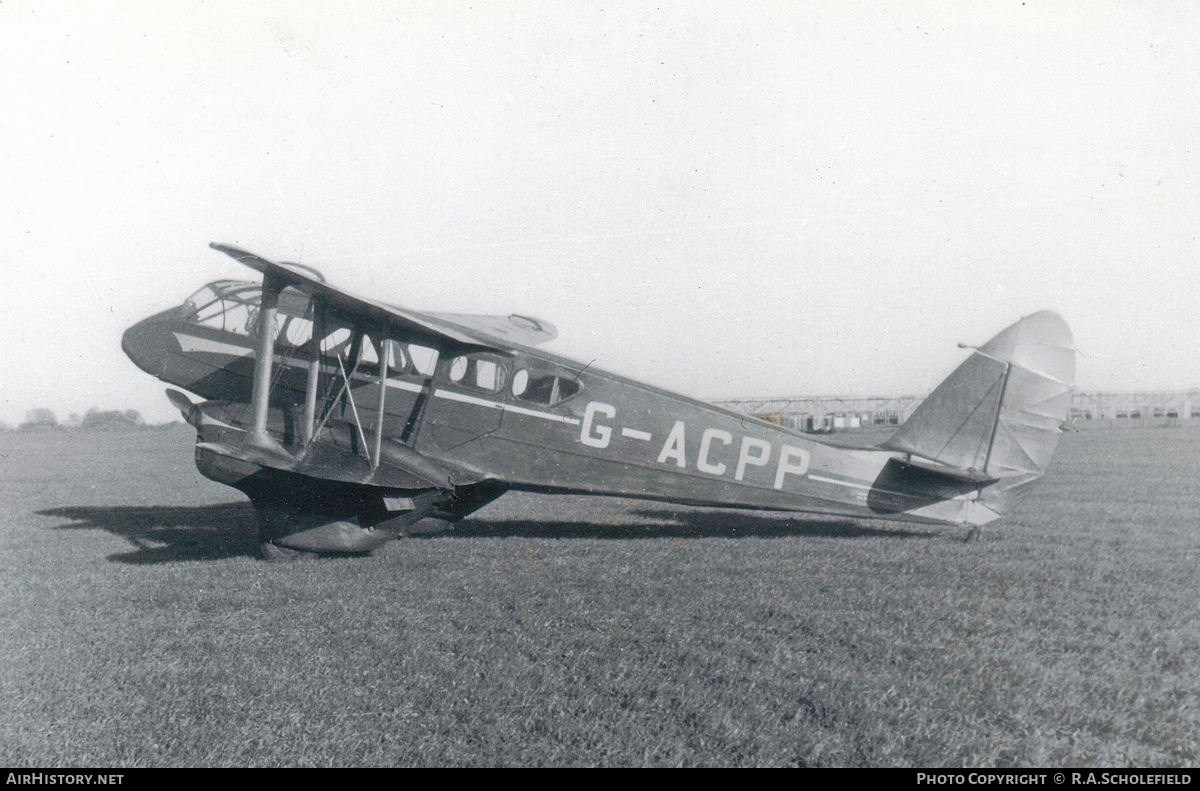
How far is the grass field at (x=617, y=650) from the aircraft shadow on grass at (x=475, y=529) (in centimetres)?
9

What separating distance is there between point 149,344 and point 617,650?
651 cm

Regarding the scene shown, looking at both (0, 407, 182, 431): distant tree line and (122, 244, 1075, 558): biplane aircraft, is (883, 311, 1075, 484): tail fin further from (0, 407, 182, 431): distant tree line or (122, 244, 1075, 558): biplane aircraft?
(0, 407, 182, 431): distant tree line

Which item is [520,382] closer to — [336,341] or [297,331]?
[336,341]

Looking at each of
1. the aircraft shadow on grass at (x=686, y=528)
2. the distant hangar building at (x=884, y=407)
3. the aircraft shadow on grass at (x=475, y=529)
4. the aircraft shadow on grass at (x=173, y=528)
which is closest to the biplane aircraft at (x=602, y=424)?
the aircraft shadow on grass at (x=686, y=528)

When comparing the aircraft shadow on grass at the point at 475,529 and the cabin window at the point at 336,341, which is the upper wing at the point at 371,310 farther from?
the aircraft shadow on grass at the point at 475,529

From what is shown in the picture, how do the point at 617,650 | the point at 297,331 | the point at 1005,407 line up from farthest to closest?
1. the point at 297,331
2. the point at 1005,407
3. the point at 617,650

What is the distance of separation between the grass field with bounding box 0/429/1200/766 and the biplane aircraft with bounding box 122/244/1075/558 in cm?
56

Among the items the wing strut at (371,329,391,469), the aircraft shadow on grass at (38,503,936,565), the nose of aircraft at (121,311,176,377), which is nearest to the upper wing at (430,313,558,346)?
the wing strut at (371,329,391,469)

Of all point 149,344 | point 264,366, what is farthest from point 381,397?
point 149,344

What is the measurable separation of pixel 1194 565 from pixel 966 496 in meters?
1.88

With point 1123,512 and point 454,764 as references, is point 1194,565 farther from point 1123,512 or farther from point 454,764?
point 454,764

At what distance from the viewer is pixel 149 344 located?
7996mm

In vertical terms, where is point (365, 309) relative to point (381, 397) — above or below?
above
